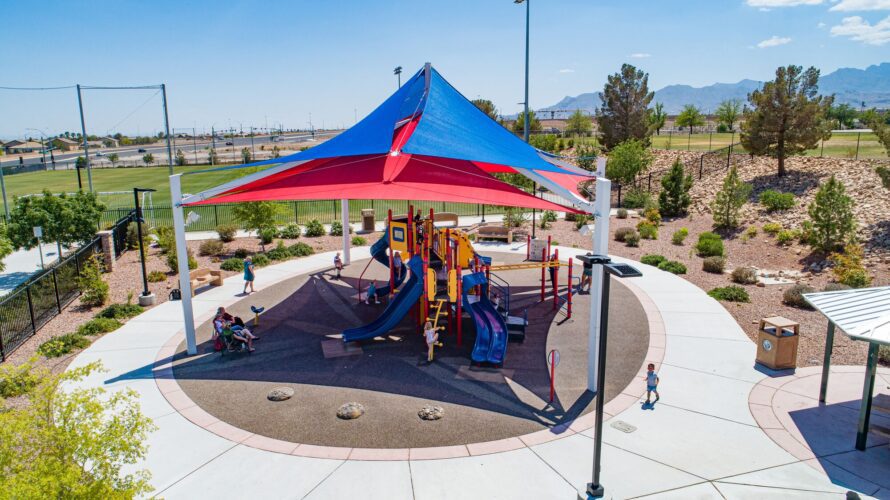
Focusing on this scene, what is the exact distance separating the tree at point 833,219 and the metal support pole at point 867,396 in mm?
15905

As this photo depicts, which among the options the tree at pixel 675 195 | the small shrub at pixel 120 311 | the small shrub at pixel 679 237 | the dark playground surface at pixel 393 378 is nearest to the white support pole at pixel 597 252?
the dark playground surface at pixel 393 378

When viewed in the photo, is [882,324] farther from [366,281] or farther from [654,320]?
[366,281]

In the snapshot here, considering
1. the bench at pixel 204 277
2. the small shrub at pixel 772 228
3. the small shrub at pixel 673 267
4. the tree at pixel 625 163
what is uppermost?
the tree at pixel 625 163

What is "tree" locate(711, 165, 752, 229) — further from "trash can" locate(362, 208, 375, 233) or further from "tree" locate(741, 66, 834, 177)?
"trash can" locate(362, 208, 375, 233)

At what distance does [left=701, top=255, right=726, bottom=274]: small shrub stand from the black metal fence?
23.9 metres

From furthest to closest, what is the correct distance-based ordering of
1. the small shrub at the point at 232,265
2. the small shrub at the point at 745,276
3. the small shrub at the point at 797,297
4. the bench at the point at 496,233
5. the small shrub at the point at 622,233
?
1. the bench at the point at 496,233
2. the small shrub at the point at 622,233
3. the small shrub at the point at 232,265
4. the small shrub at the point at 745,276
5. the small shrub at the point at 797,297

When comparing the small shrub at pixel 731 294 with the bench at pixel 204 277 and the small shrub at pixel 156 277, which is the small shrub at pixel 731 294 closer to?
the bench at pixel 204 277

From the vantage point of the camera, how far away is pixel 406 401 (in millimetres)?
11828

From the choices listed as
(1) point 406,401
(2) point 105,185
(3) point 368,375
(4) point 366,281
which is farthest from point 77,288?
(2) point 105,185

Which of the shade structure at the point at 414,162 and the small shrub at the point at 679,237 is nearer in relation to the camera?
the shade structure at the point at 414,162

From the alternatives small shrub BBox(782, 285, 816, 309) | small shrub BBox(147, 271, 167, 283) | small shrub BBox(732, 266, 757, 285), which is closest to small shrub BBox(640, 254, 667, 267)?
small shrub BBox(732, 266, 757, 285)

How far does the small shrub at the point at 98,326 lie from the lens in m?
15.6

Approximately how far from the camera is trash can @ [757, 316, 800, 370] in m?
12.8

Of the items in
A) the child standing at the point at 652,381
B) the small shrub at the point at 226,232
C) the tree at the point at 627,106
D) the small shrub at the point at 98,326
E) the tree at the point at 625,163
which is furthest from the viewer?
the tree at the point at 627,106
